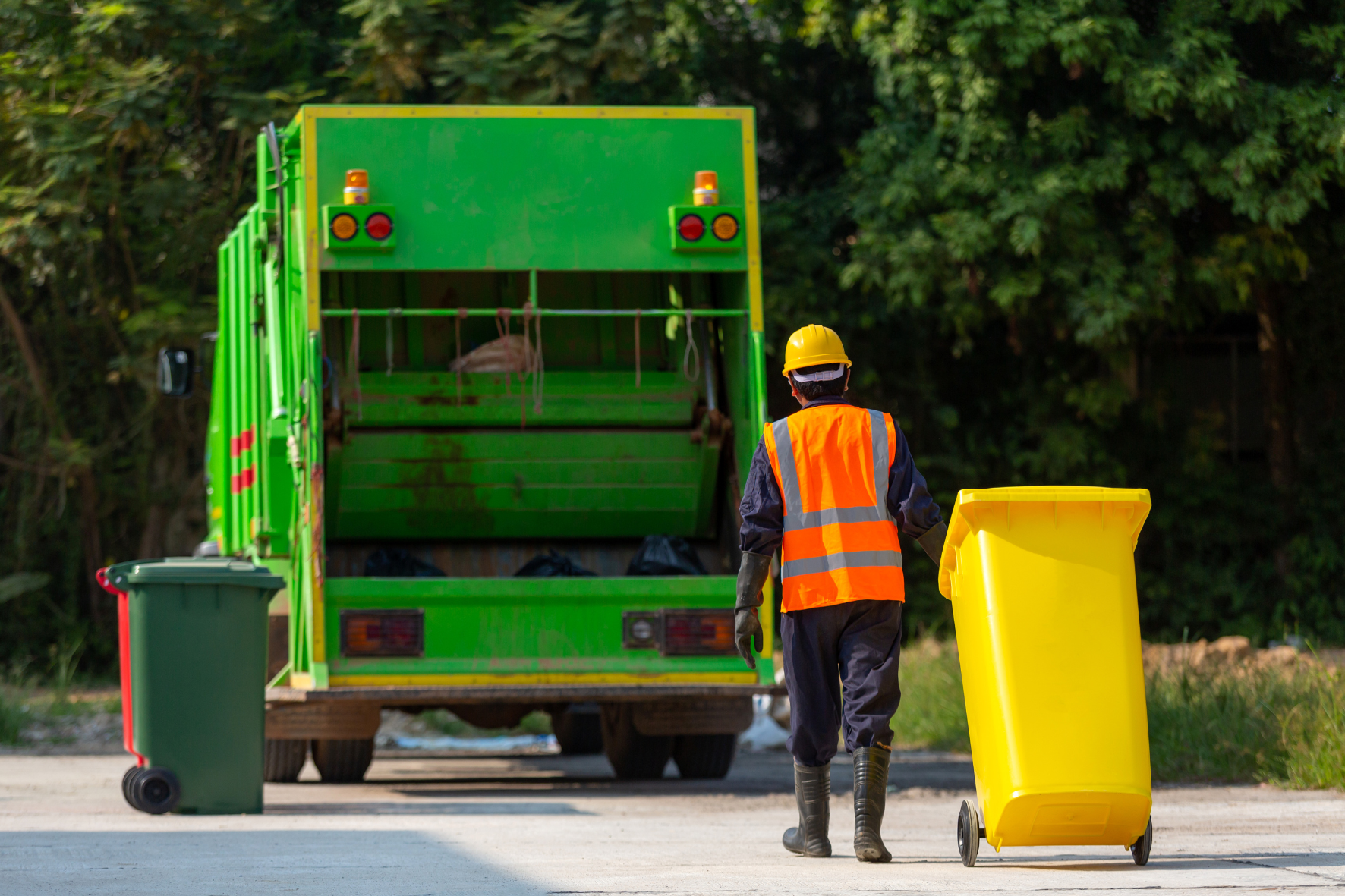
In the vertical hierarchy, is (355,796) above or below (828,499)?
below

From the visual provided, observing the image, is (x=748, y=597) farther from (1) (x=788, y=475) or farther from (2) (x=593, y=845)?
(2) (x=593, y=845)

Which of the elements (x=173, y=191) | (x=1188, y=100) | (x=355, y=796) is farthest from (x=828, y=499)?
(x=173, y=191)

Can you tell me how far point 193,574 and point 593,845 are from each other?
205cm

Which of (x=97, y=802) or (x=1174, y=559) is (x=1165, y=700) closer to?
(x=97, y=802)

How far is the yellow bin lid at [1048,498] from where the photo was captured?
4691 mm

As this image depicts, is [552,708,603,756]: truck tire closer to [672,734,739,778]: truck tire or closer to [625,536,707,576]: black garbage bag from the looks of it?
[672,734,739,778]: truck tire

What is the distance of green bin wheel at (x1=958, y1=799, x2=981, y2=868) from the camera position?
472cm

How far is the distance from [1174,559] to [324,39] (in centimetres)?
759

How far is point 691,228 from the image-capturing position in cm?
754

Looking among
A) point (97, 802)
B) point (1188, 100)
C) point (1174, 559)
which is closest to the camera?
point (97, 802)

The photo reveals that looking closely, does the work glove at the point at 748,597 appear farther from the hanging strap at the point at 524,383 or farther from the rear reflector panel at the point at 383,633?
the hanging strap at the point at 524,383

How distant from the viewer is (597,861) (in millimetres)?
4898

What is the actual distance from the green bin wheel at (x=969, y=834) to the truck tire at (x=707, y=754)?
3.74m

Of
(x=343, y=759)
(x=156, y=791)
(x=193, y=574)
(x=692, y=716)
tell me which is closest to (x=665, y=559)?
(x=692, y=716)
